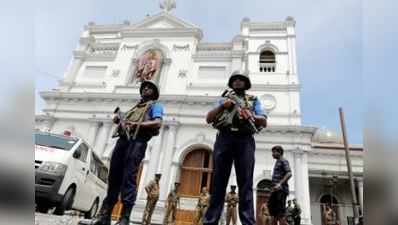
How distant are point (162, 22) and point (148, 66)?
3.81m

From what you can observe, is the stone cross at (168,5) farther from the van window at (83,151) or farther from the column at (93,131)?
the van window at (83,151)

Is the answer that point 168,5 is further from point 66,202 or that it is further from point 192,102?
point 66,202

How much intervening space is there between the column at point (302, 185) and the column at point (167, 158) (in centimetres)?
554

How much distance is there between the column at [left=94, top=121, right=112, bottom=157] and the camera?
1357 centimetres

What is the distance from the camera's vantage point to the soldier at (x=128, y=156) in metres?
3.06

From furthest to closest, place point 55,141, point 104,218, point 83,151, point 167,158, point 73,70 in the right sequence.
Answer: point 73,70 < point 167,158 < point 83,151 < point 55,141 < point 104,218

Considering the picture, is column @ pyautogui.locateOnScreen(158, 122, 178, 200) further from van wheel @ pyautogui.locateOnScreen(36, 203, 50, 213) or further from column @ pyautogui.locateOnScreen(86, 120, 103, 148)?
van wheel @ pyautogui.locateOnScreen(36, 203, 50, 213)

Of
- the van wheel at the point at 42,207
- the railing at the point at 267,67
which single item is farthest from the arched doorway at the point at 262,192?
the van wheel at the point at 42,207

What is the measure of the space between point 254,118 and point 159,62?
45.1ft

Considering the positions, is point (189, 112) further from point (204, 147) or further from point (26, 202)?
point (26, 202)

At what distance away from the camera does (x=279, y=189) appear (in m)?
4.42

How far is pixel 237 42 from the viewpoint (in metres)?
16.3

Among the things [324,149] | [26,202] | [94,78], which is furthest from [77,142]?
[324,149]

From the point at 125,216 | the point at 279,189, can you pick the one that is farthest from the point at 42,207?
the point at 279,189
